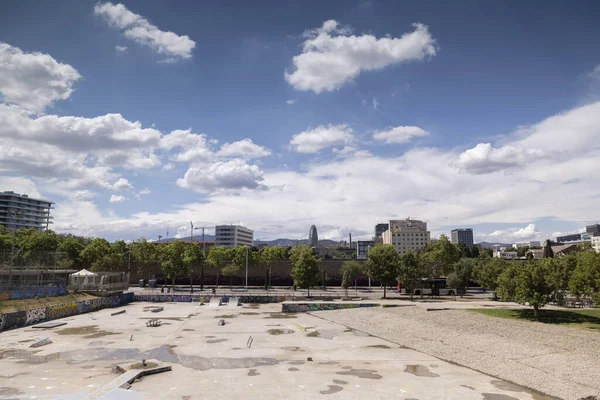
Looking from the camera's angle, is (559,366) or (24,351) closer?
(559,366)

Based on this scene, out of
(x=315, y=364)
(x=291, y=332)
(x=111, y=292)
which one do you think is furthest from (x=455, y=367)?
(x=111, y=292)

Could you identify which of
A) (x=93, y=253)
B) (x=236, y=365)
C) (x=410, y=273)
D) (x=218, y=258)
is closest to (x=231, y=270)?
(x=218, y=258)

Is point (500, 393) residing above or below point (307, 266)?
below

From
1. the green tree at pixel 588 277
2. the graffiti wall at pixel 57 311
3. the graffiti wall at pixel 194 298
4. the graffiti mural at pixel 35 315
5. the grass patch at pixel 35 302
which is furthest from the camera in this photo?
the graffiti wall at pixel 194 298

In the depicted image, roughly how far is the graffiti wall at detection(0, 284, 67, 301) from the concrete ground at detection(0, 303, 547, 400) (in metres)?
9.60

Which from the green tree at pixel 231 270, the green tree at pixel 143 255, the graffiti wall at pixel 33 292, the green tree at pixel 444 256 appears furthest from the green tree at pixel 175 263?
the green tree at pixel 444 256

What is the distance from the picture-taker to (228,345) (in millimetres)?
36312

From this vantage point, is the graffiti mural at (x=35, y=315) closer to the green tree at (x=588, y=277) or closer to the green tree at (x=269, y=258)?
the green tree at (x=588, y=277)

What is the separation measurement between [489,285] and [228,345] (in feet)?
185

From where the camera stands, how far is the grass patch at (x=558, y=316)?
151 feet

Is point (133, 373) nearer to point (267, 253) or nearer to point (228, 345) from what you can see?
point (228, 345)

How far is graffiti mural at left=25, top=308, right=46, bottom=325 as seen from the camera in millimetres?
47750

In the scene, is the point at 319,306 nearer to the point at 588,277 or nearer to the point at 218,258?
the point at 588,277

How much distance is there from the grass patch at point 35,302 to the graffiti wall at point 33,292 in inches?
29.2
